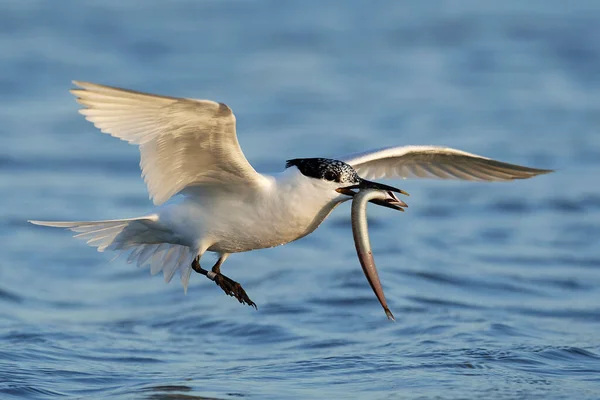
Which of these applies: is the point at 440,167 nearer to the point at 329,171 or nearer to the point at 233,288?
the point at 329,171

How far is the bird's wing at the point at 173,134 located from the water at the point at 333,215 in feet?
5.14

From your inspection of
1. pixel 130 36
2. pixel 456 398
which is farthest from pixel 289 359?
pixel 130 36

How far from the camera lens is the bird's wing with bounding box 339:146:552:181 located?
9.26m

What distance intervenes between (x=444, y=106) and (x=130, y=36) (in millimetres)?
7322

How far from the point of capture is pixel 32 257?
1280 cm

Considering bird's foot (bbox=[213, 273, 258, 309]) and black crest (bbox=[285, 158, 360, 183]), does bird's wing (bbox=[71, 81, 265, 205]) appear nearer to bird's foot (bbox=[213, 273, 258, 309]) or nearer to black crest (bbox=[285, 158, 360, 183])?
black crest (bbox=[285, 158, 360, 183])

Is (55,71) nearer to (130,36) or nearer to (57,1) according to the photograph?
(130,36)

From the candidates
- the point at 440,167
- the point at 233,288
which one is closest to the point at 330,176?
the point at 233,288

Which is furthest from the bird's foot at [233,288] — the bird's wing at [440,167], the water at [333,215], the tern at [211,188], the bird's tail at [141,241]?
the bird's wing at [440,167]

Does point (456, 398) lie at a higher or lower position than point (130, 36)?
lower

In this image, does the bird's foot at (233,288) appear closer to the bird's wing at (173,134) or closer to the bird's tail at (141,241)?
the bird's tail at (141,241)

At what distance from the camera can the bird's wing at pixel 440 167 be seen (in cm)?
926

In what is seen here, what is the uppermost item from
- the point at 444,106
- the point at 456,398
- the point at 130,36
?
the point at 130,36

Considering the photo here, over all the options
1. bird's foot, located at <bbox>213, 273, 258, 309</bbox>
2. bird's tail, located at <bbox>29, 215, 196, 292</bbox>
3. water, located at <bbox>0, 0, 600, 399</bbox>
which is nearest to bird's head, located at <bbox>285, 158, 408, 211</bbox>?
bird's foot, located at <bbox>213, 273, 258, 309</bbox>
